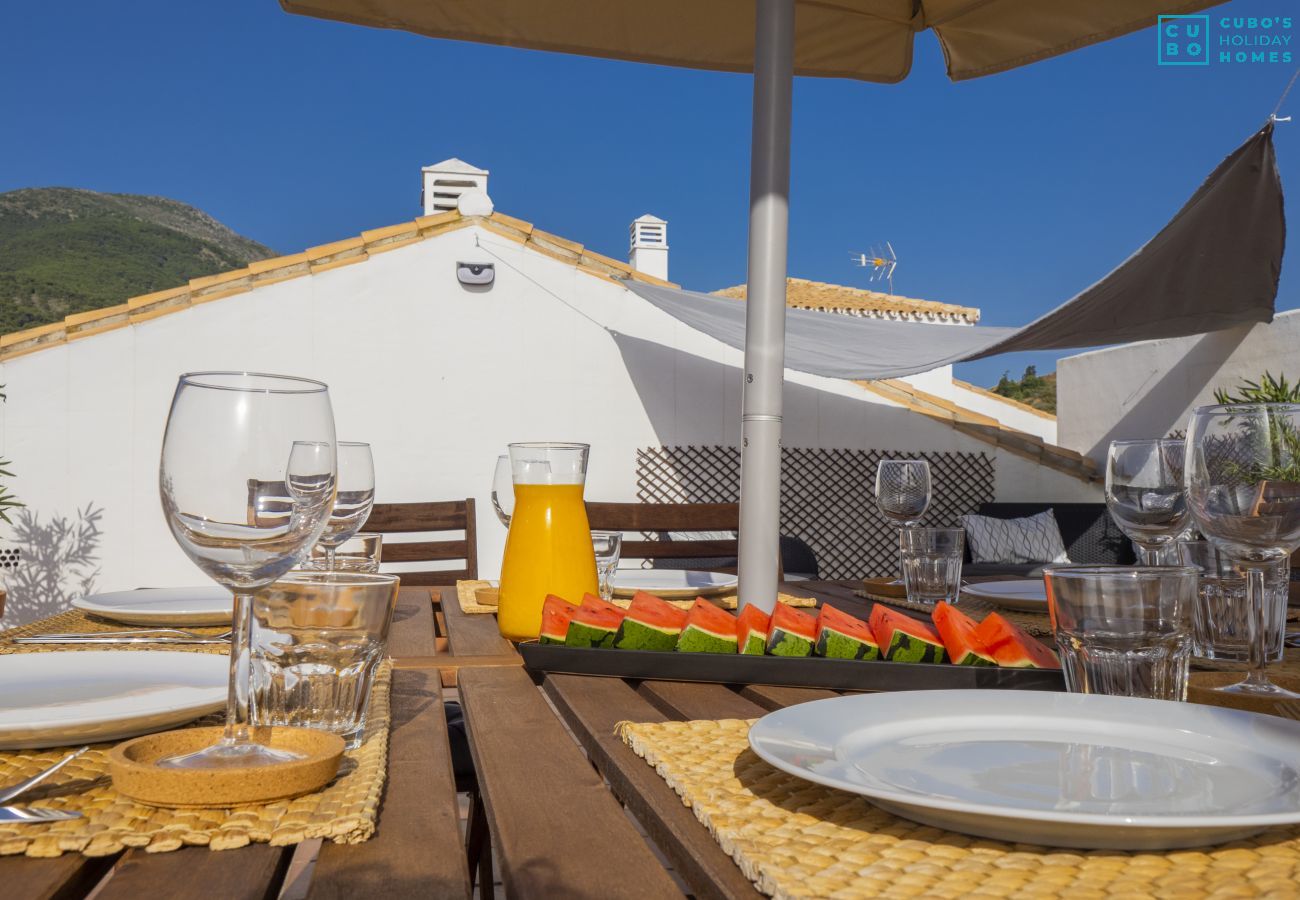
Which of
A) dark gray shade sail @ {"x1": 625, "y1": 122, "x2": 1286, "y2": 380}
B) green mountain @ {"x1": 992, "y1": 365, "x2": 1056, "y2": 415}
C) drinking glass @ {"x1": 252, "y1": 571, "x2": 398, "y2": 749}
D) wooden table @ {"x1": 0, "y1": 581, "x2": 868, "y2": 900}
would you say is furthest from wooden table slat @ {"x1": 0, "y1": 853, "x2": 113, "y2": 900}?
green mountain @ {"x1": 992, "y1": 365, "x2": 1056, "y2": 415}

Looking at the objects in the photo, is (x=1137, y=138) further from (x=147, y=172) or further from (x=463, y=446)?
(x=147, y=172)

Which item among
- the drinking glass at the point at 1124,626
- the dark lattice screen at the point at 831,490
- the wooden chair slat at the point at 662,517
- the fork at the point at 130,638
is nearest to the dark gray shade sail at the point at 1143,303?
the dark lattice screen at the point at 831,490

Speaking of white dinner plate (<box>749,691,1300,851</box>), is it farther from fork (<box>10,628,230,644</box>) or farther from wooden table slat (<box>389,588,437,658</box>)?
fork (<box>10,628,230,644</box>)

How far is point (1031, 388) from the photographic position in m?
22.6

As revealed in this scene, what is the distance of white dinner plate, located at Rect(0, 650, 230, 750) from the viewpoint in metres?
0.62

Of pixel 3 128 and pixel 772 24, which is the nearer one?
pixel 772 24

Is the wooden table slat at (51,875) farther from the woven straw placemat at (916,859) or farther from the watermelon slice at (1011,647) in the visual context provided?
the watermelon slice at (1011,647)

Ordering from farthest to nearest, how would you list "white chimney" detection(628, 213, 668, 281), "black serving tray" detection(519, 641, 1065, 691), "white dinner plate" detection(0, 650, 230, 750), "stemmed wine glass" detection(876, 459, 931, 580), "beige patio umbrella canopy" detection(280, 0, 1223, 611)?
"white chimney" detection(628, 213, 668, 281) < "beige patio umbrella canopy" detection(280, 0, 1223, 611) < "stemmed wine glass" detection(876, 459, 931, 580) < "black serving tray" detection(519, 641, 1065, 691) < "white dinner plate" detection(0, 650, 230, 750)

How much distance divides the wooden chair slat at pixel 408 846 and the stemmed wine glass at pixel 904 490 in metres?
1.15

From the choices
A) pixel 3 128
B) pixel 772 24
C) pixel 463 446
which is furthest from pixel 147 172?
pixel 772 24

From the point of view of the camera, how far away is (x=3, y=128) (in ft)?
178

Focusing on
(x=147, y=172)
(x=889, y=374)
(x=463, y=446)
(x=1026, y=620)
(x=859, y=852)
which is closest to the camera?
(x=859, y=852)

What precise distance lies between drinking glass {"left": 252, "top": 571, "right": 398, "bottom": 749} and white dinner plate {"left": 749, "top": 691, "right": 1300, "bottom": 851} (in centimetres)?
31

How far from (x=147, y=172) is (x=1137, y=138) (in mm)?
47937
